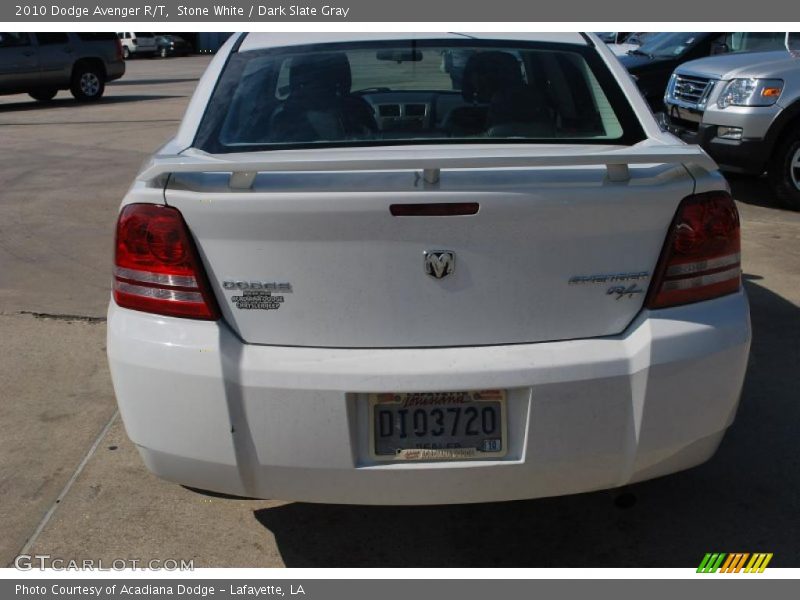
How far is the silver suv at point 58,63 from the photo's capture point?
19969 mm

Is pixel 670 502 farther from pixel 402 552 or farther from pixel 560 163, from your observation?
pixel 560 163

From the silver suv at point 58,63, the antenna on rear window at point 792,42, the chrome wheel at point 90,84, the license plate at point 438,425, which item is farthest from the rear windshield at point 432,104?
the chrome wheel at point 90,84

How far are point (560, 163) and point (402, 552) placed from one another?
147 cm

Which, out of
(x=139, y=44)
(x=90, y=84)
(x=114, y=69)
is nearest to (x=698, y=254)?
(x=90, y=84)

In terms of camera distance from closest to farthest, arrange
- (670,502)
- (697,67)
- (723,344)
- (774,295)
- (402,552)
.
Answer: (723,344) → (402,552) → (670,502) → (774,295) → (697,67)

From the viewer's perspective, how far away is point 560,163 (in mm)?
2752

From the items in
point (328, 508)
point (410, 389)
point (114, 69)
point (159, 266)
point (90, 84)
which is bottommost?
point (90, 84)

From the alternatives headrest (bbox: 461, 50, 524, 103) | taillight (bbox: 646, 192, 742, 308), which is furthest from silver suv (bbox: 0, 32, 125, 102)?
taillight (bbox: 646, 192, 742, 308)

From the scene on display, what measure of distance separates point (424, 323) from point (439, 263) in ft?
0.57

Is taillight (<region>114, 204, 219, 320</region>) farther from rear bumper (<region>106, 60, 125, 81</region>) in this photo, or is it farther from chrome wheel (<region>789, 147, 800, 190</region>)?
rear bumper (<region>106, 60, 125, 81</region>)

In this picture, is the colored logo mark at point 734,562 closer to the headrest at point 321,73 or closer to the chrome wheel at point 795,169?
the headrest at point 321,73

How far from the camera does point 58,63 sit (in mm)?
20891

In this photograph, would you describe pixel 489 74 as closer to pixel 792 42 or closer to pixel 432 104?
pixel 432 104

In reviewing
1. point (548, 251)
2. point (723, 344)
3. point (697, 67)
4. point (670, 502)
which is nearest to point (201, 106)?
point (548, 251)
